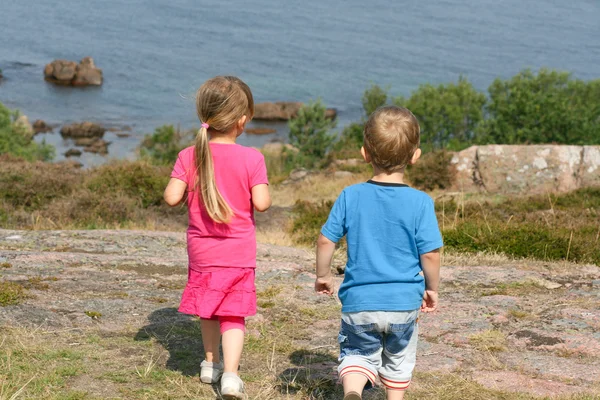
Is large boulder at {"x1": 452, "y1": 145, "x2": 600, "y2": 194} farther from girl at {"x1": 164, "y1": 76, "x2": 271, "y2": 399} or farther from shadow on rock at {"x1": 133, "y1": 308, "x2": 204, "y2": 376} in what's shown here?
girl at {"x1": 164, "y1": 76, "x2": 271, "y2": 399}

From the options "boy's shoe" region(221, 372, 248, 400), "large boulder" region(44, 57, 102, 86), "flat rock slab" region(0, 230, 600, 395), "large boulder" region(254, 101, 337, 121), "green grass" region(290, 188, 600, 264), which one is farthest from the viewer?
"large boulder" region(44, 57, 102, 86)

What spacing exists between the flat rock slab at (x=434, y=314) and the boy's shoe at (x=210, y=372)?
727 mm

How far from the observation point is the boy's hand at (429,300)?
399cm

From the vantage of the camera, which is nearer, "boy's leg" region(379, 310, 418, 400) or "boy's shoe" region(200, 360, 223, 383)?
"boy's leg" region(379, 310, 418, 400)

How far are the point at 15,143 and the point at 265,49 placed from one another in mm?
40490

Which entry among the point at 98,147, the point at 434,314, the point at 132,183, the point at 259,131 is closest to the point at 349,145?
the point at 98,147

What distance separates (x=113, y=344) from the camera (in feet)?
16.9

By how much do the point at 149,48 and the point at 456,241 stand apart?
204 ft

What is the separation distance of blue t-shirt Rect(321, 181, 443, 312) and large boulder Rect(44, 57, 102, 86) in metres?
58.7

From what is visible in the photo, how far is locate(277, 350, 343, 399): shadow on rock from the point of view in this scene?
15.2 feet

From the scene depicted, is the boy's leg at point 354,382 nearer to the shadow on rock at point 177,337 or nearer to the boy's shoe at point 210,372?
the boy's shoe at point 210,372

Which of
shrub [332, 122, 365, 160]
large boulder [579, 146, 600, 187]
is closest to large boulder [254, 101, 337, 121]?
shrub [332, 122, 365, 160]

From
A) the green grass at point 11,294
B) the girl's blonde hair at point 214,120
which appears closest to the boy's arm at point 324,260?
the girl's blonde hair at point 214,120

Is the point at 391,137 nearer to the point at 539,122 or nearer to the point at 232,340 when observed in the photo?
the point at 232,340
